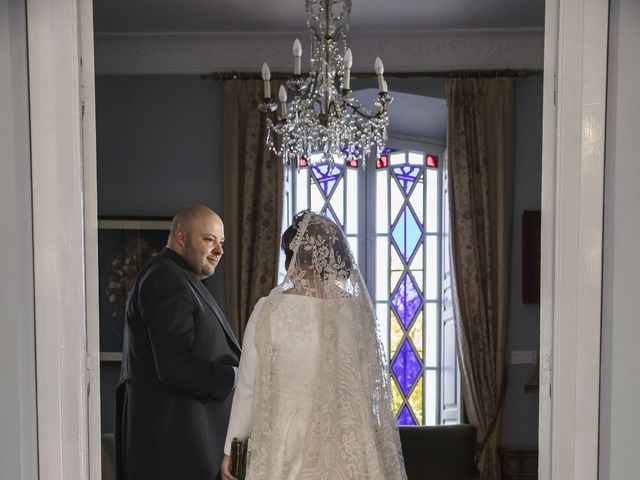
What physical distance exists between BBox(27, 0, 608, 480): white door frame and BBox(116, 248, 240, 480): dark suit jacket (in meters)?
1.49

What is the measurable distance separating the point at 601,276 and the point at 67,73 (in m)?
1.56

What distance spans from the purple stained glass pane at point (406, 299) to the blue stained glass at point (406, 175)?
0.65 meters

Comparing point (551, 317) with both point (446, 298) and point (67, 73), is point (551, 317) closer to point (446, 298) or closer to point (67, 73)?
point (67, 73)

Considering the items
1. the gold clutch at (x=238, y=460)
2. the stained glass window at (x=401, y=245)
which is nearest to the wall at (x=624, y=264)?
the gold clutch at (x=238, y=460)

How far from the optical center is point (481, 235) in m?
5.45

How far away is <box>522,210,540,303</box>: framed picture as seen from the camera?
5469 millimetres

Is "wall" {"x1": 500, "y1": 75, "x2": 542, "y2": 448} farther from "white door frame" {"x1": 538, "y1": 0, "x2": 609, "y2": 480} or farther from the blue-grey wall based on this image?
"white door frame" {"x1": 538, "y1": 0, "x2": 609, "y2": 480}

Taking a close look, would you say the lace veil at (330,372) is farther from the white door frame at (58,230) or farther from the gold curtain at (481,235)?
the gold curtain at (481,235)

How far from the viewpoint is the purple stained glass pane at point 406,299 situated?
6148 millimetres

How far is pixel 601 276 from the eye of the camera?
2.30m

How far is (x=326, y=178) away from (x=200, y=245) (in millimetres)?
2167

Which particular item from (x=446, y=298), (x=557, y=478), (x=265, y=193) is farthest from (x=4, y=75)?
(x=446, y=298)

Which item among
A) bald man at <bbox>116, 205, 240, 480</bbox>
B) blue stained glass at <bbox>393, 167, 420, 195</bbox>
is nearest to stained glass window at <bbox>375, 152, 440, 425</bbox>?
blue stained glass at <bbox>393, 167, 420, 195</bbox>

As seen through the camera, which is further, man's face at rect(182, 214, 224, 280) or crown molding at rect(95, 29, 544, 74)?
crown molding at rect(95, 29, 544, 74)
